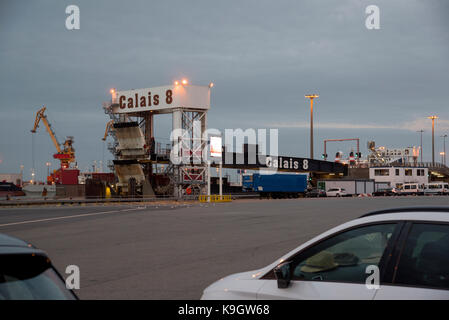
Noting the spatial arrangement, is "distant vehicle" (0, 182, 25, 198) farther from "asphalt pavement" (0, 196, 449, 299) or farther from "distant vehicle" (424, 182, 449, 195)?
"distant vehicle" (424, 182, 449, 195)

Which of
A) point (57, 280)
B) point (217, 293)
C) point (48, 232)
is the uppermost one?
point (57, 280)

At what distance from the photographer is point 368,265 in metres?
3.97

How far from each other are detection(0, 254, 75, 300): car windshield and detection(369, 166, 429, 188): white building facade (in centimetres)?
10077

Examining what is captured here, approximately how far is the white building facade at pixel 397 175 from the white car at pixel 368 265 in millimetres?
98690

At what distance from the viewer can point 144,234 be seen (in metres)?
16.7

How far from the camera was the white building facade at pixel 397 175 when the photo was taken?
322ft

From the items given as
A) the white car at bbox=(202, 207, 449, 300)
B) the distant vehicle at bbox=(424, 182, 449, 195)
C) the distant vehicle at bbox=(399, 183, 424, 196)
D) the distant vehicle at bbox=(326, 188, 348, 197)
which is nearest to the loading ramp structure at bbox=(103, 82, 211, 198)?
the distant vehicle at bbox=(326, 188, 348, 197)

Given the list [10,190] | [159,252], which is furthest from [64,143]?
[159,252]

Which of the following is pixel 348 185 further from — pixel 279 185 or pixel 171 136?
pixel 171 136

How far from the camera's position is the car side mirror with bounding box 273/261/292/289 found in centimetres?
392

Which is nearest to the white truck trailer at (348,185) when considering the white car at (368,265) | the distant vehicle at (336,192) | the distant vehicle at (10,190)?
the distant vehicle at (336,192)

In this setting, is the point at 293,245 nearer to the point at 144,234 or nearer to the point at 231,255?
the point at 231,255

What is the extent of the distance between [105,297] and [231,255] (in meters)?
4.58
